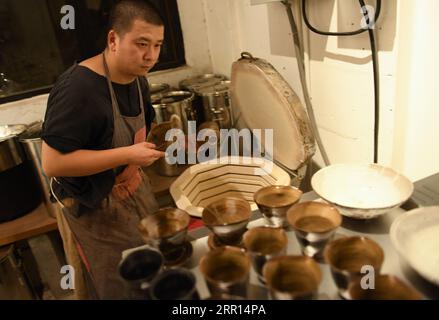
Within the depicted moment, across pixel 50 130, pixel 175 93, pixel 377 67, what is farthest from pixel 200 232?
pixel 175 93

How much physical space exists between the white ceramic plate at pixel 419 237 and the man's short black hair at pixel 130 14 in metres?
1.02

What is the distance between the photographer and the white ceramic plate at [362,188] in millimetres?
878

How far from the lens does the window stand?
7.22ft

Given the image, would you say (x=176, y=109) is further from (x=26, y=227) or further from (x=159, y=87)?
(x=26, y=227)

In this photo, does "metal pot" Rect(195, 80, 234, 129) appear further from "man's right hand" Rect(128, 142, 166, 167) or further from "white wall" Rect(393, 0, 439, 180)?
"white wall" Rect(393, 0, 439, 180)

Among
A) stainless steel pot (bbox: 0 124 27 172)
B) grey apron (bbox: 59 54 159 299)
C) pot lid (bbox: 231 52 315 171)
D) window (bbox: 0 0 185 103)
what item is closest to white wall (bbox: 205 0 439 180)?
pot lid (bbox: 231 52 315 171)

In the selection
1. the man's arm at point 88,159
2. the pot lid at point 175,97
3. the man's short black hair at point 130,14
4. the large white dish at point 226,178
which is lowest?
the large white dish at point 226,178

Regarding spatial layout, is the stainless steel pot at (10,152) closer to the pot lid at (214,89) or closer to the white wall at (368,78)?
the pot lid at (214,89)

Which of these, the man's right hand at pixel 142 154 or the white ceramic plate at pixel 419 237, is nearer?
the white ceramic plate at pixel 419 237

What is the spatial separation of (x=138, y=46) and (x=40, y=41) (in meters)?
1.46

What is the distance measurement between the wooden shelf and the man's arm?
0.83m

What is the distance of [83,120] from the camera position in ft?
3.86

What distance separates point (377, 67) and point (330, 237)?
73cm

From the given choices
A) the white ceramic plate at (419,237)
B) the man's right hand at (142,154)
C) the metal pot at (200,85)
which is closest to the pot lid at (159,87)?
the metal pot at (200,85)
